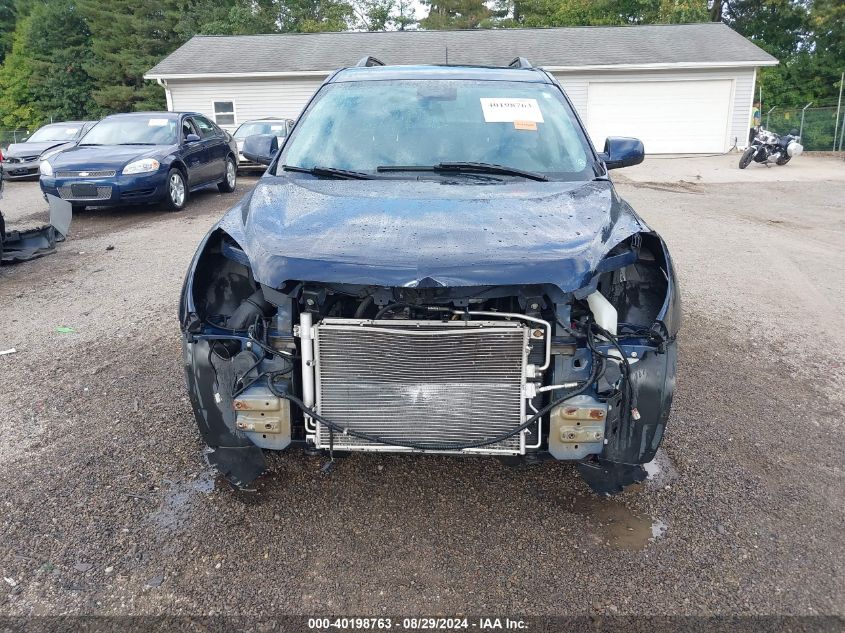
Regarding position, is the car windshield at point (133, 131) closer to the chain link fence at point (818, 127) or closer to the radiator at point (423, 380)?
the radiator at point (423, 380)

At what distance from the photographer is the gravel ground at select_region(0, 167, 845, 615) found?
101 inches

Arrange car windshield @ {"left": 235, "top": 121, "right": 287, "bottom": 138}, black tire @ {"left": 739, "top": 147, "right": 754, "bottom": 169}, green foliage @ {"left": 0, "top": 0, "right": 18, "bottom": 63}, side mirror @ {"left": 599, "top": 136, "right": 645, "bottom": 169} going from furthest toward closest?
green foliage @ {"left": 0, "top": 0, "right": 18, "bottom": 63}, black tire @ {"left": 739, "top": 147, "right": 754, "bottom": 169}, car windshield @ {"left": 235, "top": 121, "right": 287, "bottom": 138}, side mirror @ {"left": 599, "top": 136, "right": 645, "bottom": 169}

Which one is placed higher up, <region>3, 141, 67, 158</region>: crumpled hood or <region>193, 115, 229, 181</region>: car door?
<region>193, 115, 229, 181</region>: car door

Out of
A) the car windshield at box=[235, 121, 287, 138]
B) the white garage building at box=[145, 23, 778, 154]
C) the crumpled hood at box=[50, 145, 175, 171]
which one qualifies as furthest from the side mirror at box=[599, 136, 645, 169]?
the white garage building at box=[145, 23, 778, 154]

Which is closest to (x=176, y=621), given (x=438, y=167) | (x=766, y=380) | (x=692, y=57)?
(x=438, y=167)

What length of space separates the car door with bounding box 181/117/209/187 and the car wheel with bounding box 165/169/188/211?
24 cm

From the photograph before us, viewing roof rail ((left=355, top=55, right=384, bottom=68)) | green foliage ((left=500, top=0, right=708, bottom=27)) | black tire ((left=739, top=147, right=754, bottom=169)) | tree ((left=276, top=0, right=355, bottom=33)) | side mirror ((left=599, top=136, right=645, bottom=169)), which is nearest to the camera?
side mirror ((left=599, top=136, right=645, bottom=169))

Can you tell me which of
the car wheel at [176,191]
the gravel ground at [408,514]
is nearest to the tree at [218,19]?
the car wheel at [176,191]

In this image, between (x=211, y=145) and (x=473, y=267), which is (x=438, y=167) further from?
(x=211, y=145)

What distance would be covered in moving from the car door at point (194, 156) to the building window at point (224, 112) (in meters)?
12.4

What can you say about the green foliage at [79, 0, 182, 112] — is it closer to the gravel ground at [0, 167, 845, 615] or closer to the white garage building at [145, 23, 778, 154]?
the white garage building at [145, 23, 778, 154]

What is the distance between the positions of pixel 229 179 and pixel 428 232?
12214 mm

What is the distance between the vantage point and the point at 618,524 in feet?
9.87

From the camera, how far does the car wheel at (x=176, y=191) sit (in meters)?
11.0
